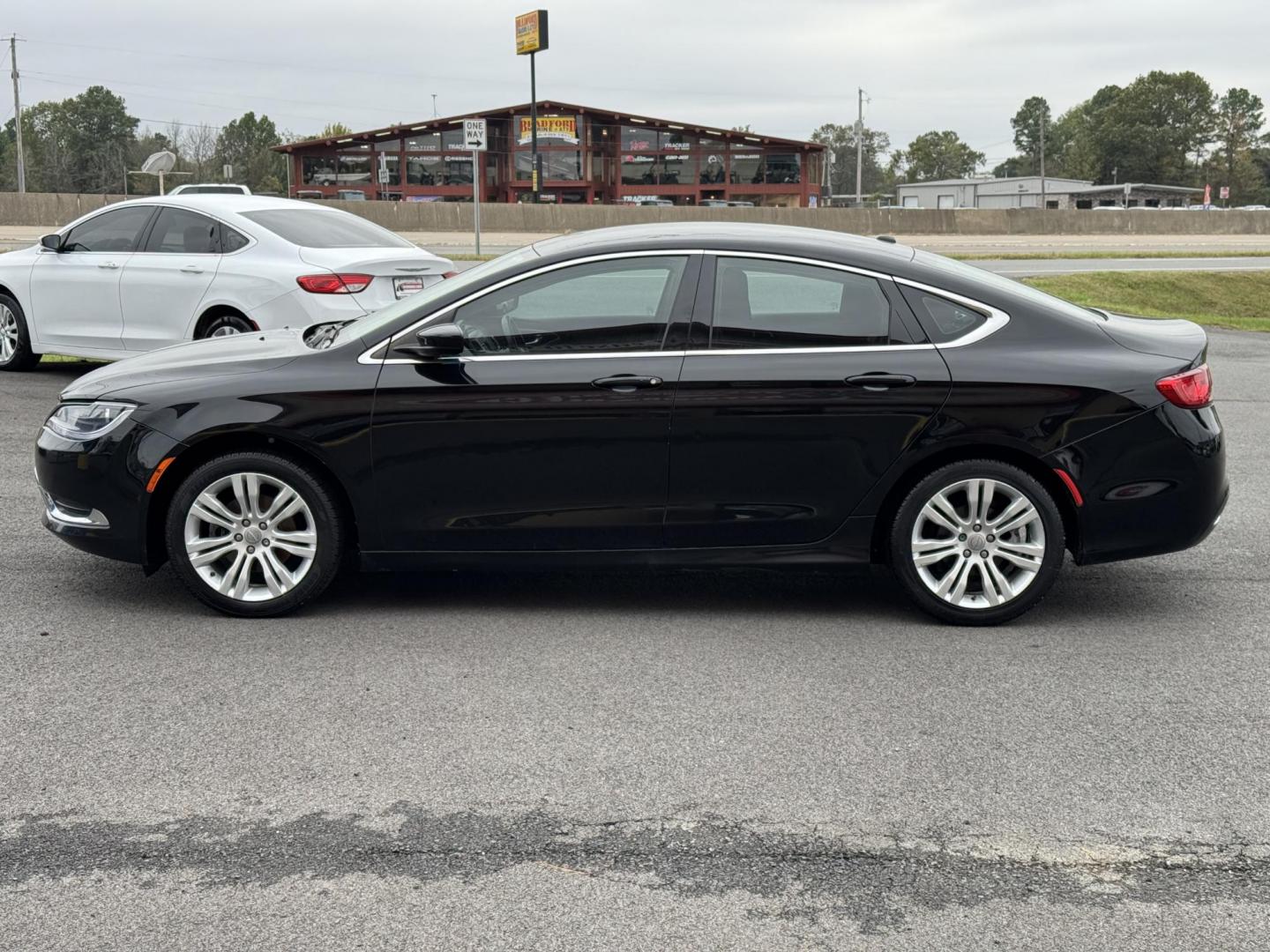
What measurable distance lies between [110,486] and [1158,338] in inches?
175

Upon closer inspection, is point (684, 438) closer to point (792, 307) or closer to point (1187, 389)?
point (792, 307)

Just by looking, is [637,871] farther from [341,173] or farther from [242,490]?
[341,173]

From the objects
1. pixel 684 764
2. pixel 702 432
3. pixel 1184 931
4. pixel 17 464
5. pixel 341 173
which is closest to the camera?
pixel 1184 931

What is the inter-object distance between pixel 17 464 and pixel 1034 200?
119 meters

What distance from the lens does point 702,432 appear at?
5422 mm

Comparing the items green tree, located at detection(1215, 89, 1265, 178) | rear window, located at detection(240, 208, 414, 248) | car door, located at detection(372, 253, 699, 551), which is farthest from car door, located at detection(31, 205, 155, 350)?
green tree, located at detection(1215, 89, 1265, 178)

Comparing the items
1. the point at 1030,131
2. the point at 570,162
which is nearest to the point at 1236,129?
the point at 1030,131

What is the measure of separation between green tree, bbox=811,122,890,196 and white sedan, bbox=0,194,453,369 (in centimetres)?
17464

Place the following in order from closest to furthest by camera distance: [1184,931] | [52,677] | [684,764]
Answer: [1184,931], [684,764], [52,677]

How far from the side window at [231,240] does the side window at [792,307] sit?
19.7 feet

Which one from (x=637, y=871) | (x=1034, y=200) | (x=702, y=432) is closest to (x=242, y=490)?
(x=702, y=432)

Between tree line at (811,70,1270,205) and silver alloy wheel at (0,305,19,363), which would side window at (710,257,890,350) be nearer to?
silver alloy wheel at (0,305,19,363)

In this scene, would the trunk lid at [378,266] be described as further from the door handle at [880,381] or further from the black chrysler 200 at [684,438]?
the door handle at [880,381]

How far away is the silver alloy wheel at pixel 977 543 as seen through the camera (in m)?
5.44
